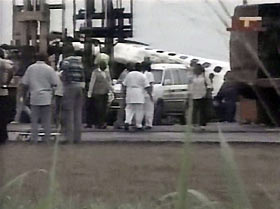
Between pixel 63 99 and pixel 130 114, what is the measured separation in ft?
1.22

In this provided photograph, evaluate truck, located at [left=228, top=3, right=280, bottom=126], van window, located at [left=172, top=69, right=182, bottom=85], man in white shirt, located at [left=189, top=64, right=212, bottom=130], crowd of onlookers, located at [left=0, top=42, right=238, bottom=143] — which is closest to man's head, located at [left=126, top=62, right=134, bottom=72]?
crowd of onlookers, located at [left=0, top=42, right=238, bottom=143]

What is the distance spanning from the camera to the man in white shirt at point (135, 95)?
4.68 metres

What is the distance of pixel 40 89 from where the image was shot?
5.18 metres

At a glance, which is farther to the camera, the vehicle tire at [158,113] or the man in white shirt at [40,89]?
the vehicle tire at [158,113]

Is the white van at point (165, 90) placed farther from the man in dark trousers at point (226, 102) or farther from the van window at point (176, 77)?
the man in dark trousers at point (226, 102)

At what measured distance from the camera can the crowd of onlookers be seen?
423 cm

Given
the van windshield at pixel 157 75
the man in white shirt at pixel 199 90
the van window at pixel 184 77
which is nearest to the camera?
the man in white shirt at pixel 199 90

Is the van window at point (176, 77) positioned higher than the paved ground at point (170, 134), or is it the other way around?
the van window at point (176, 77)

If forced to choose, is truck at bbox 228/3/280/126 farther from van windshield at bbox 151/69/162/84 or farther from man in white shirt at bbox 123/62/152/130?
man in white shirt at bbox 123/62/152/130

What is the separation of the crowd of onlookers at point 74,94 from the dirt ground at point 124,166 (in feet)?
0.37

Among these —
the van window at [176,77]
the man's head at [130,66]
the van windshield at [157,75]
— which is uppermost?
the man's head at [130,66]

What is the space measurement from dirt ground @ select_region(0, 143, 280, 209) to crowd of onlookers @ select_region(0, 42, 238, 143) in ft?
0.37

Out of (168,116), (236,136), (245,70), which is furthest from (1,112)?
(245,70)

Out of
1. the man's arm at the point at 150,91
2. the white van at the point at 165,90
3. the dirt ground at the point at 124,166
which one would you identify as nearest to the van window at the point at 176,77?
the white van at the point at 165,90
